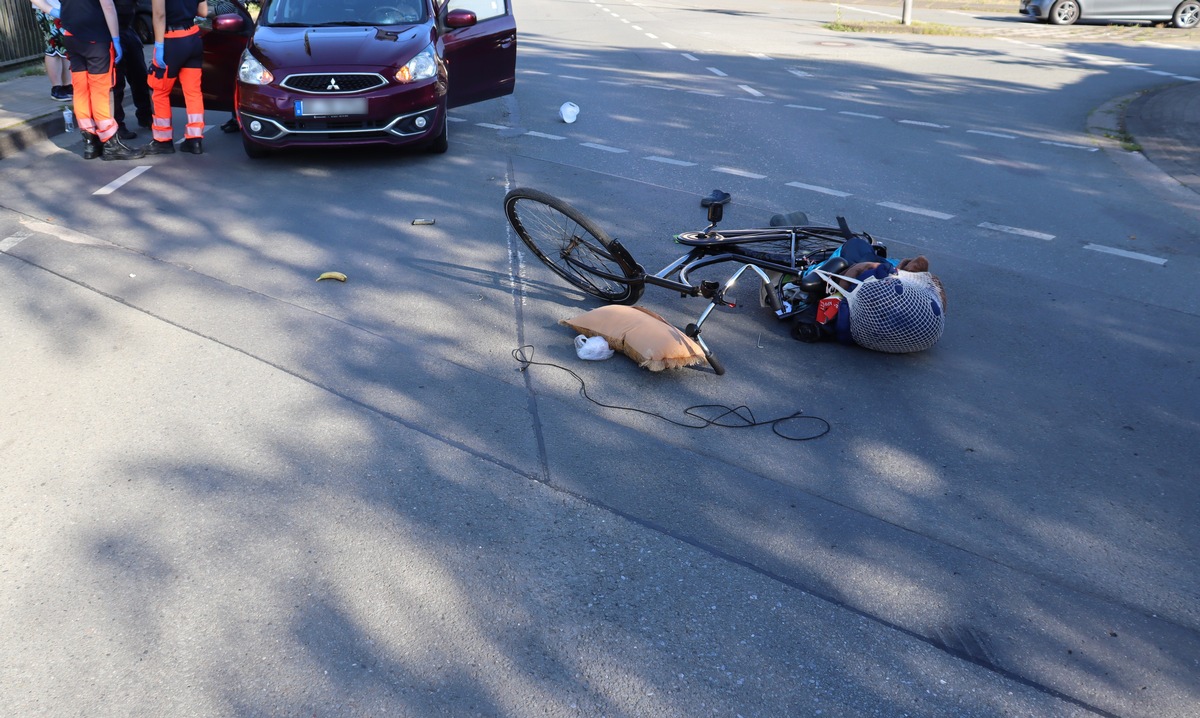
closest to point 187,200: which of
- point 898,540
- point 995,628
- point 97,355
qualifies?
point 97,355

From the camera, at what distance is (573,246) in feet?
21.4

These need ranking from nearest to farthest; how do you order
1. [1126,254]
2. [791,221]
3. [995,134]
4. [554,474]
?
[554,474], [791,221], [1126,254], [995,134]

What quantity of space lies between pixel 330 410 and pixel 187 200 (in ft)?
15.2

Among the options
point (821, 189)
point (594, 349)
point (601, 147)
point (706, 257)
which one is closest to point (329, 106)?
point (601, 147)

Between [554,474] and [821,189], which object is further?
[821,189]

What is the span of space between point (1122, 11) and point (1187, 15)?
1429 mm

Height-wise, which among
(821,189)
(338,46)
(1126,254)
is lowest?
(1126,254)

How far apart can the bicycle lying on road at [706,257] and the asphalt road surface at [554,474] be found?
21cm

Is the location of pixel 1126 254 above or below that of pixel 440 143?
below

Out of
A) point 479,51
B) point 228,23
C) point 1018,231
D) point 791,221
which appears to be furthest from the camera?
point 479,51

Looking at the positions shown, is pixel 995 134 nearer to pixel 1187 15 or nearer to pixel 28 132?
pixel 28 132

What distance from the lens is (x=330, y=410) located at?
501 centimetres

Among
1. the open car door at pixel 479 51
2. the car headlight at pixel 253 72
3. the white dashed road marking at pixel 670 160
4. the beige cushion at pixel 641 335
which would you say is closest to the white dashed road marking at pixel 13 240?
the car headlight at pixel 253 72

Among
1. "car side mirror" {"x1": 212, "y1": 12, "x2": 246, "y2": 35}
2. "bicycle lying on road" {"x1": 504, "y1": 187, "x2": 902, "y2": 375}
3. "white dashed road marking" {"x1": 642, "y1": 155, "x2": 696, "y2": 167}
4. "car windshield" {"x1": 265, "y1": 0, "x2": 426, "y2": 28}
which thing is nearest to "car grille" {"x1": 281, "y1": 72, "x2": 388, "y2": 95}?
"car windshield" {"x1": 265, "y1": 0, "x2": 426, "y2": 28}
